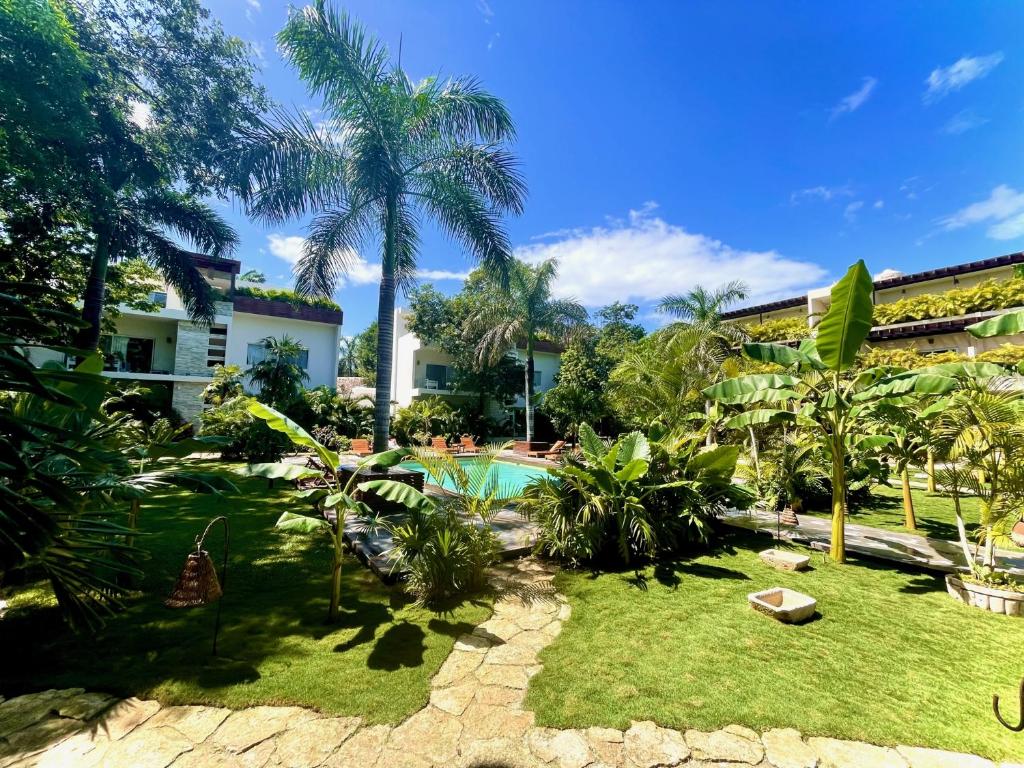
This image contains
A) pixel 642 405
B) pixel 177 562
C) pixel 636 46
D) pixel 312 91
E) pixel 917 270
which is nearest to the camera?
pixel 177 562

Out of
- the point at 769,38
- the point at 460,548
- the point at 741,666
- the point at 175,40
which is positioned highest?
the point at 175,40

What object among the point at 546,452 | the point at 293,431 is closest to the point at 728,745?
the point at 293,431

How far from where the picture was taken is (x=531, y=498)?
6840 millimetres

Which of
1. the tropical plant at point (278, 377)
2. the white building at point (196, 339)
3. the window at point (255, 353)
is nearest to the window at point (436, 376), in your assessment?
the white building at point (196, 339)

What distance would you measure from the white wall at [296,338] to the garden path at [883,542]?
70.2 feet

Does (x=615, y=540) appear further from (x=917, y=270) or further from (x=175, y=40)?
(x=917, y=270)

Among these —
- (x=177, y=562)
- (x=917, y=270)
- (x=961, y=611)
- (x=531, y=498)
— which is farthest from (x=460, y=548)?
(x=917, y=270)

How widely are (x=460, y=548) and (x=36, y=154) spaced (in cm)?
1255

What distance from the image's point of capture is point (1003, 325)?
4797 millimetres

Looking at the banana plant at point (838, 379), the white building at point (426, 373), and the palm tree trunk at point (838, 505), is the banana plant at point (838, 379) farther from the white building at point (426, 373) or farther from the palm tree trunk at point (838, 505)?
the white building at point (426, 373)

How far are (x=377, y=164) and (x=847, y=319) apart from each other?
10.7 metres

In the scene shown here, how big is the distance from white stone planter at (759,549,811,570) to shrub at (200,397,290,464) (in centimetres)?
1452

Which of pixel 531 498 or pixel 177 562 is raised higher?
pixel 531 498

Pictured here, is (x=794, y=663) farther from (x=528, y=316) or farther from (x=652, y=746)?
(x=528, y=316)
